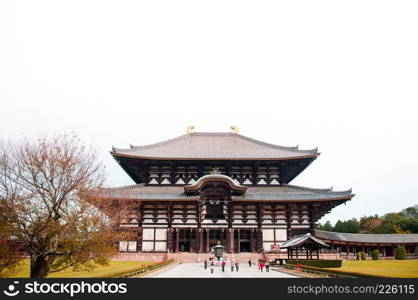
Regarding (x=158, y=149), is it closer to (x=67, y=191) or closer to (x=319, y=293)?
(x=67, y=191)

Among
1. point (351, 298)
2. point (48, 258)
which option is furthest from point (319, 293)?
point (48, 258)

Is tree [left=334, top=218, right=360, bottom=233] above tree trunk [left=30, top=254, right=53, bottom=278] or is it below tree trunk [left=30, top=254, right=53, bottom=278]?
above

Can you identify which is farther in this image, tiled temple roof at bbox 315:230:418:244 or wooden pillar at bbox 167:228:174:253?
tiled temple roof at bbox 315:230:418:244

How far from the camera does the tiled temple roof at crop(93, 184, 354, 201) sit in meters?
44.8

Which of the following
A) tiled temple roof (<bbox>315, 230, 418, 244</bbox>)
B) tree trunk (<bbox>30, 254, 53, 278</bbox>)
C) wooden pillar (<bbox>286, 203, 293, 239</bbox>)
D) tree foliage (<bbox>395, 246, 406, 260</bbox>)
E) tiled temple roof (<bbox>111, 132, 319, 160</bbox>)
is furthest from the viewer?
tiled temple roof (<bbox>315, 230, 418, 244</bbox>)

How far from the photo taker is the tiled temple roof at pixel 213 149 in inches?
1972

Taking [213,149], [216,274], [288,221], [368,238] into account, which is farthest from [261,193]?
[216,274]

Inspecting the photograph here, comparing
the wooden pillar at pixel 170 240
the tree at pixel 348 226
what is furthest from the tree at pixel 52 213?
the tree at pixel 348 226

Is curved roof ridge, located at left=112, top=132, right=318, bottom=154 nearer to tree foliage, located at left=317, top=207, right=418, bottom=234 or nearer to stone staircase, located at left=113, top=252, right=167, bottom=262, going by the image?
stone staircase, located at left=113, top=252, right=167, bottom=262

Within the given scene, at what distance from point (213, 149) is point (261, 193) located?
10.7m

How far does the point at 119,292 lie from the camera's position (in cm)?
1403

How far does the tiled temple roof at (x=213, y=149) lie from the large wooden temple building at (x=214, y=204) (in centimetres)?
27

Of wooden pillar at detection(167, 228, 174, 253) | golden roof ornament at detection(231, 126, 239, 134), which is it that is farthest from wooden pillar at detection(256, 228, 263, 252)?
golden roof ornament at detection(231, 126, 239, 134)

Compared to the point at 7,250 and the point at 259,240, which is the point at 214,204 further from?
the point at 7,250
